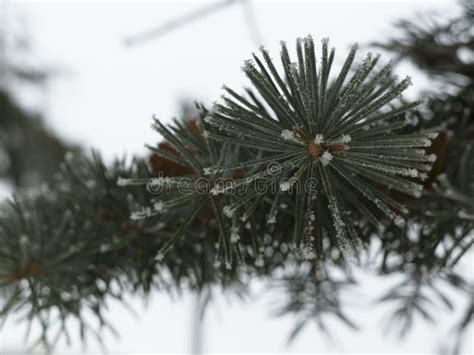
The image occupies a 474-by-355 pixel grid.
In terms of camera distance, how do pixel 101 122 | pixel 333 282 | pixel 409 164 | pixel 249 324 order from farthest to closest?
pixel 101 122, pixel 249 324, pixel 333 282, pixel 409 164

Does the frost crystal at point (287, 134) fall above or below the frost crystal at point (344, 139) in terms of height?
above

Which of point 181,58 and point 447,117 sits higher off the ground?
point 181,58

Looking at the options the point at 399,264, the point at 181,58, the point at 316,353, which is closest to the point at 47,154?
the point at 181,58

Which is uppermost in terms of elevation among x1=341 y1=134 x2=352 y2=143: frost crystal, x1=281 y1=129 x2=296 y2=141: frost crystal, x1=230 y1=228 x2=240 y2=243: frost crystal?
x1=281 y1=129 x2=296 y2=141: frost crystal

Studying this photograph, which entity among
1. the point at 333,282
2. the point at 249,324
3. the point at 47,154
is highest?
the point at 47,154

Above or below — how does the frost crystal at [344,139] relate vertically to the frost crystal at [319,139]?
below

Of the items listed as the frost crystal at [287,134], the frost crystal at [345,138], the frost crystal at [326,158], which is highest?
the frost crystal at [287,134]

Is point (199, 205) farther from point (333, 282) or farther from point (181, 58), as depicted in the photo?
point (181, 58)

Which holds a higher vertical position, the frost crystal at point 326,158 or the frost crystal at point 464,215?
the frost crystal at point 326,158

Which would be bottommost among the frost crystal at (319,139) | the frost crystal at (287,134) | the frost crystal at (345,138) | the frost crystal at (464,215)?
the frost crystal at (464,215)

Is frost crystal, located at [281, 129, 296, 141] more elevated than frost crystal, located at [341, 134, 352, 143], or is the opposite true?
frost crystal, located at [281, 129, 296, 141]

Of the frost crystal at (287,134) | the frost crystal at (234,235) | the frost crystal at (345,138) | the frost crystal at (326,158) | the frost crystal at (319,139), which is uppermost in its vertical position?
the frost crystal at (287,134)
